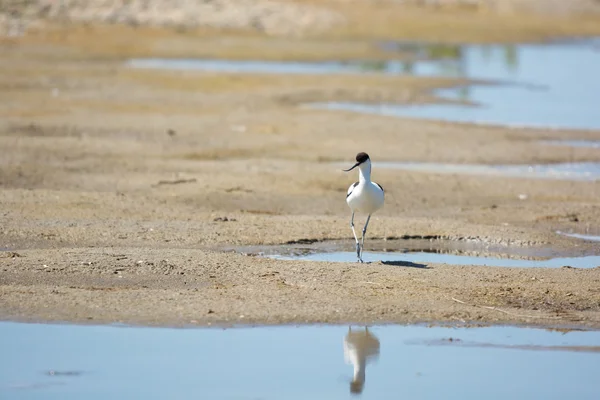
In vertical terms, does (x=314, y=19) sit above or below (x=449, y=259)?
below

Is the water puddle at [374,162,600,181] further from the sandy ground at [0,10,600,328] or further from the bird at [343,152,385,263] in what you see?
the bird at [343,152,385,263]

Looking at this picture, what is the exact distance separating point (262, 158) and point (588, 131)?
7.99 meters

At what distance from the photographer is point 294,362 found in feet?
28.2

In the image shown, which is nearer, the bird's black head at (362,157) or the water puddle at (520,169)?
the bird's black head at (362,157)

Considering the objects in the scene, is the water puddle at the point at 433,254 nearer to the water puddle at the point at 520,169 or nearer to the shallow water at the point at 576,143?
the water puddle at the point at 520,169

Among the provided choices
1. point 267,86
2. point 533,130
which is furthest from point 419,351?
point 267,86

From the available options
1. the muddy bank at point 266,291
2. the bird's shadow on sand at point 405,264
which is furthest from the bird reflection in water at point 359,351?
the bird's shadow on sand at point 405,264

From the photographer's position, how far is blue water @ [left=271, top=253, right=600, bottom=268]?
40.9ft

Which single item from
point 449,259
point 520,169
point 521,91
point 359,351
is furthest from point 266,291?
point 521,91

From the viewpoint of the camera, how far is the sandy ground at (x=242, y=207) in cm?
1016

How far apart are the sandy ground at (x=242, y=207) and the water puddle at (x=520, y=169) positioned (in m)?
0.40

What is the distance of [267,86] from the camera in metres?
31.4

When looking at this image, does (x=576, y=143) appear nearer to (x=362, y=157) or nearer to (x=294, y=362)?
(x=362, y=157)

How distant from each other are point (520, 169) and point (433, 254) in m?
7.36
